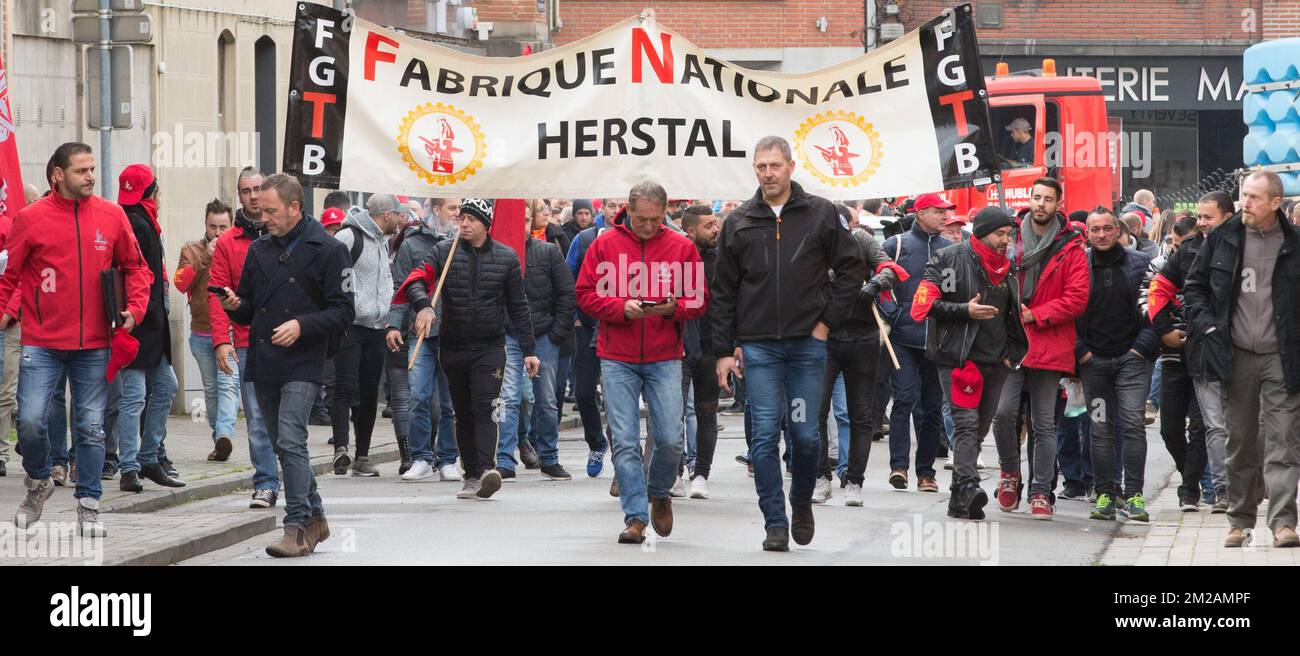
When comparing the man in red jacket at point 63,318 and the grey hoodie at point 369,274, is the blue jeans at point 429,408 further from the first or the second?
the man in red jacket at point 63,318

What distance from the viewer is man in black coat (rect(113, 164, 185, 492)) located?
11.6 m

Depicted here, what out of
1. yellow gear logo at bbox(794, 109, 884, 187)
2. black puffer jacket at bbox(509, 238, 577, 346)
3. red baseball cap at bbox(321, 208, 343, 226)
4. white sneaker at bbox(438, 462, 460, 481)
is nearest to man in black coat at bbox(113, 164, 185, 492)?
white sneaker at bbox(438, 462, 460, 481)

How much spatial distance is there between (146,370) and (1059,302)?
5620 mm

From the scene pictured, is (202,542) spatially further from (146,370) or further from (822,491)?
(822,491)

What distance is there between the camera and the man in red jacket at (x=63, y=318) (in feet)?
31.8

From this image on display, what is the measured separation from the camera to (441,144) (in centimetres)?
1146

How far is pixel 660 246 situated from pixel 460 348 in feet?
8.41

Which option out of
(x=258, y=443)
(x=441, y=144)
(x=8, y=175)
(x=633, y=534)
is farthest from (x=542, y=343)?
(x=8, y=175)

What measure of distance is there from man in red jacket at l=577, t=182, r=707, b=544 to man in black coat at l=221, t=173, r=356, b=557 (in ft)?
4.40

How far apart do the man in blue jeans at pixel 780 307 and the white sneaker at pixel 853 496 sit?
2.21 m

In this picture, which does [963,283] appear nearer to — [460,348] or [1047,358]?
[1047,358]

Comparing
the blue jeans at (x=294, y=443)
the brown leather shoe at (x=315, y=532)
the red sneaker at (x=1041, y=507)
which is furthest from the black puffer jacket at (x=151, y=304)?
the red sneaker at (x=1041, y=507)

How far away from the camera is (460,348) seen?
1208cm
